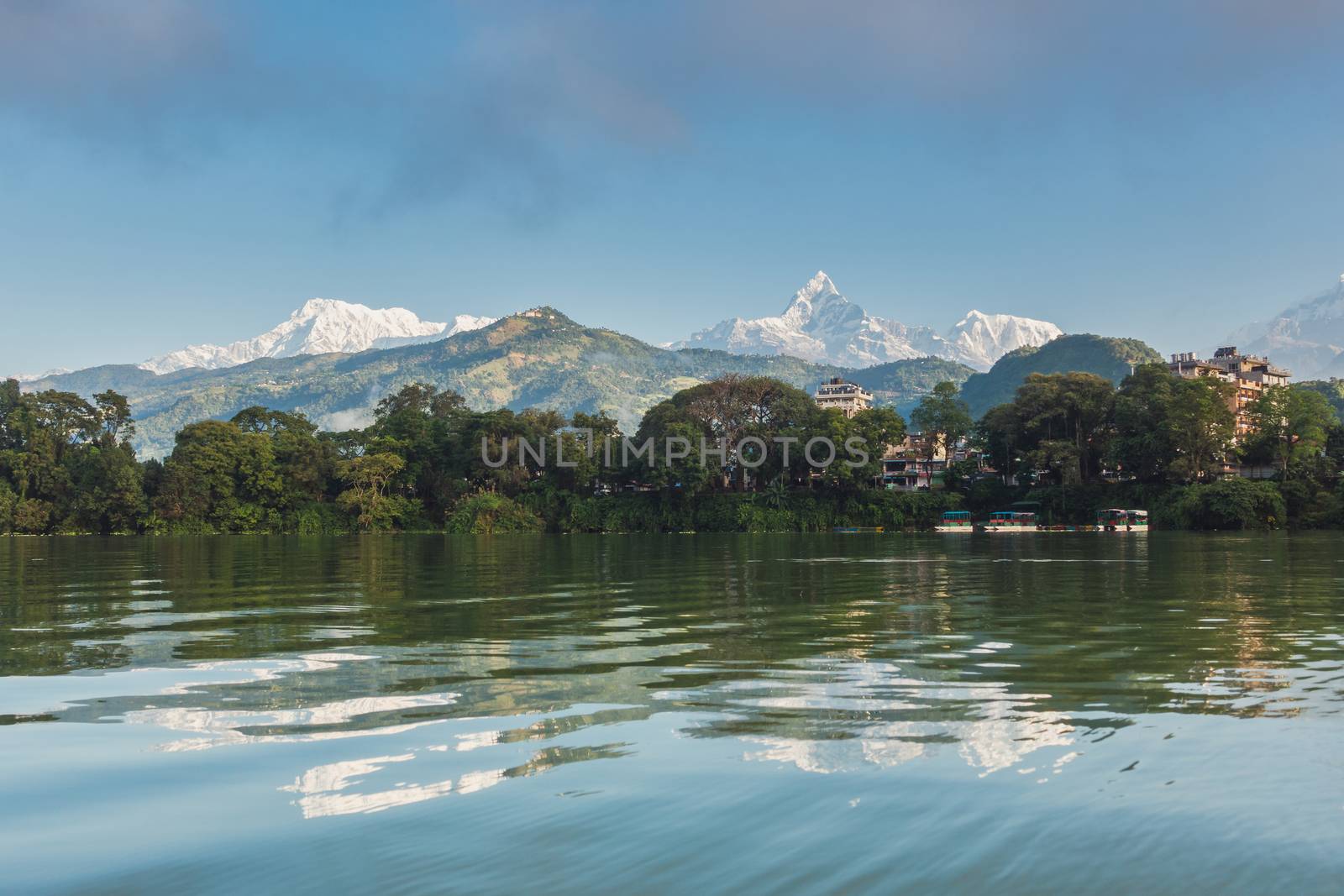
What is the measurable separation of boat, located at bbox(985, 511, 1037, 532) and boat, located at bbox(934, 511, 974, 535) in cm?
155

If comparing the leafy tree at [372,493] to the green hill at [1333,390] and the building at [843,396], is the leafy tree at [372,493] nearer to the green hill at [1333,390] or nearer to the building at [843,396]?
the building at [843,396]

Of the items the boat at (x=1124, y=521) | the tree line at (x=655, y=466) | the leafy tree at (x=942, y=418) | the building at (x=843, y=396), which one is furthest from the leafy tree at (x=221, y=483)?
the building at (x=843, y=396)

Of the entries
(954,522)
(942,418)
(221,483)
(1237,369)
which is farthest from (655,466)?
(1237,369)

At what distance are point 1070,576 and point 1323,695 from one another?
15775 millimetres

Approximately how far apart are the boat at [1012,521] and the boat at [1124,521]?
506 centimetres

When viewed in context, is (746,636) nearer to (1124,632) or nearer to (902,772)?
(1124,632)

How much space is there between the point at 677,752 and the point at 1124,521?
70.3m

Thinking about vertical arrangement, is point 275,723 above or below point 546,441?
below

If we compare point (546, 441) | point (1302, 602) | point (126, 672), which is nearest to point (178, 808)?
point (126, 672)

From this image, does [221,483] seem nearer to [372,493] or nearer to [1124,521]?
[372,493]

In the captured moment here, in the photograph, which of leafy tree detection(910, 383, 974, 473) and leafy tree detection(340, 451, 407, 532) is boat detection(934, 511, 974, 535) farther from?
leafy tree detection(340, 451, 407, 532)

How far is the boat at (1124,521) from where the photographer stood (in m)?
68.0

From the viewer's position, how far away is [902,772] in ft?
19.2

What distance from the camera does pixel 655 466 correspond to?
76.2 m
